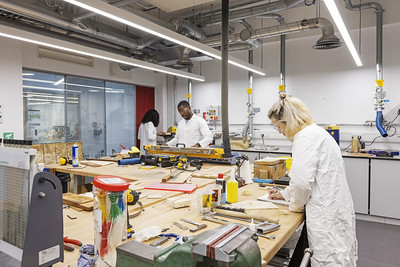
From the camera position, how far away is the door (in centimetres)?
691

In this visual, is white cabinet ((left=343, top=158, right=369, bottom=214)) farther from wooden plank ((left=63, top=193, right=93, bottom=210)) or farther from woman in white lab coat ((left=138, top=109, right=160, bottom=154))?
wooden plank ((left=63, top=193, right=93, bottom=210))

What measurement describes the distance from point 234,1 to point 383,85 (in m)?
2.95

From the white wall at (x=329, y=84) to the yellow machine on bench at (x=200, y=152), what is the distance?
9.36 ft

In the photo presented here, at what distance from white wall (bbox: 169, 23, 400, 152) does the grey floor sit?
1511 mm

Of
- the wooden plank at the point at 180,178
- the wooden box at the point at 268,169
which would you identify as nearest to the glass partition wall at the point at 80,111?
the wooden plank at the point at 180,178

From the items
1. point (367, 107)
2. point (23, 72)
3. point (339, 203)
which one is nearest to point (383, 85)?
point (367, 107)

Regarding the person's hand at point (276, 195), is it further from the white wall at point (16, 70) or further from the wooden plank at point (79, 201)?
the white wall at point (16, 70)

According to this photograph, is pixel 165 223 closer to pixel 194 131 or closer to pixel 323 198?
pixel 323 198

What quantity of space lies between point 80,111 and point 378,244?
5.44 metres

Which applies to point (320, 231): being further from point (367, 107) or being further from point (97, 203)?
point (367, 107)

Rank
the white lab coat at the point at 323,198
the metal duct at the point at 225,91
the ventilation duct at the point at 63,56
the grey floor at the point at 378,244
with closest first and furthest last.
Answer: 1. the white lab coat at the point at 323,198
2. the grey floor at the point at 378,244
3. the metal duct at the point at 225,91
4. the ventilation duct at the point at 63,56

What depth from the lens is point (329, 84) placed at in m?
5.09

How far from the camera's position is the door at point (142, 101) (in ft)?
22.7

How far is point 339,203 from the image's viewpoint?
1.56 meters
